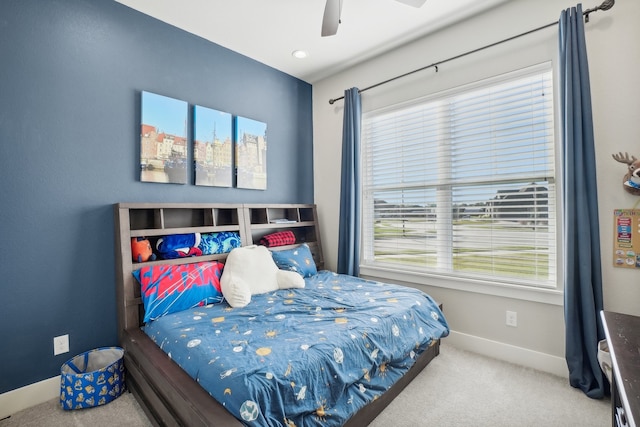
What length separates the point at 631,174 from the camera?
1867 millimetres

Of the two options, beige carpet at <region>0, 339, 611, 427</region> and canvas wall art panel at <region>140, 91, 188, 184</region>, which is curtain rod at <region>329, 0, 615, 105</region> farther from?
beige carpet at <region>0, 339, 611, 427</region>

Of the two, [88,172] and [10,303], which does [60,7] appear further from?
[10,303]

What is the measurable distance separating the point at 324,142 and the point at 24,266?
9.41 feet

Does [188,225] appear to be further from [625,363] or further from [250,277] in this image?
[625,363]

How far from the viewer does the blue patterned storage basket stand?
1.84 meters

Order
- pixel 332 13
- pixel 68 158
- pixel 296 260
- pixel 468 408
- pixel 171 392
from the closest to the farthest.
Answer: pixel 171 392
pixel 468 408
pixel 332 13
pixel 68 158
pixel 296 260

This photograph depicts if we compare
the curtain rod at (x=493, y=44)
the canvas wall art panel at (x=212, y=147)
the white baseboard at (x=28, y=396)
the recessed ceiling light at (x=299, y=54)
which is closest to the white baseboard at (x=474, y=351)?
the white baseboard at (x=28, y=396)

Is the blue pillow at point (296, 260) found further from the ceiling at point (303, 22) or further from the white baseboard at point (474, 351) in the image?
the ceiling at point (303, 22)

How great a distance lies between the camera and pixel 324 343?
60.8 inches

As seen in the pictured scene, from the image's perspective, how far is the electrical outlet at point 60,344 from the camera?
2.04 meters

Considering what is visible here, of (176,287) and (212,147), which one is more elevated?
(212,147)

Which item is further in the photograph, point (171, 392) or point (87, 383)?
point (87, 383)

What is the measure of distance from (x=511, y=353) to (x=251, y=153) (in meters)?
2.87

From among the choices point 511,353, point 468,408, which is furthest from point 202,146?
point 511,353
